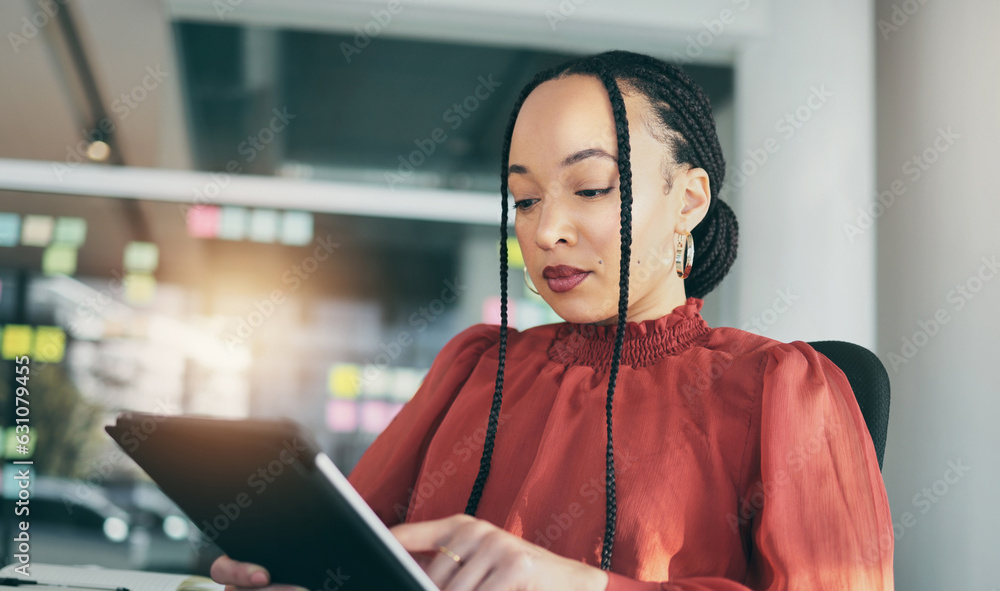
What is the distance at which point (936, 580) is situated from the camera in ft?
5.43

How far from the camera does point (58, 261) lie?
294 cm

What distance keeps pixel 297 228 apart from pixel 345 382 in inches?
25.9

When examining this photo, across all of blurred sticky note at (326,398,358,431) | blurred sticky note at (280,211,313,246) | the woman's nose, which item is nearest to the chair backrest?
the woman's nose

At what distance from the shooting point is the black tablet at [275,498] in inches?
24.2

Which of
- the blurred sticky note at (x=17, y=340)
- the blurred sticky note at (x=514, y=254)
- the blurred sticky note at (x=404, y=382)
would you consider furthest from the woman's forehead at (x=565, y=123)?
the blurred sticky note at (x=17, y=340)

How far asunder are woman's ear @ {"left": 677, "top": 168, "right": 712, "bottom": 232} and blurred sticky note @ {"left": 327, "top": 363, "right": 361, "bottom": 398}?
2.09m

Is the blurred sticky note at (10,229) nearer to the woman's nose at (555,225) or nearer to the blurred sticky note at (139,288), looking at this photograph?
the blurred sticky note at (139,288)

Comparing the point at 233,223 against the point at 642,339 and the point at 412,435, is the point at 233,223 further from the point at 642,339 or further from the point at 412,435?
the point at 642,339

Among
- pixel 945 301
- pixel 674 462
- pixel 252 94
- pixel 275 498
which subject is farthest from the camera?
pixel 252 94

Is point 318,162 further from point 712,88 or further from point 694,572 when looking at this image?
point 694,572

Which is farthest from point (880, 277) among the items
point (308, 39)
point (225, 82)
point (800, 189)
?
point (225, 82)

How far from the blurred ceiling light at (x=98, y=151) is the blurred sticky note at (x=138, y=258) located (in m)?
0.37

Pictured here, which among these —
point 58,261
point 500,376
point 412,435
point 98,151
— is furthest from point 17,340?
point 500,376

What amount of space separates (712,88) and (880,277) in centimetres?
105
